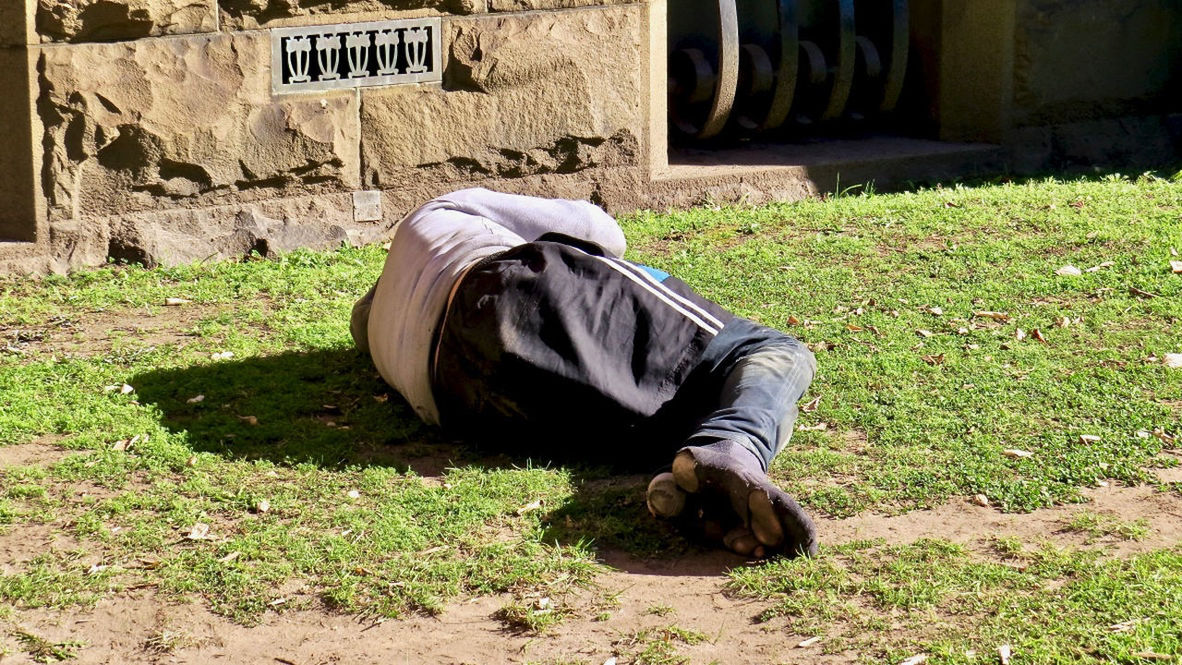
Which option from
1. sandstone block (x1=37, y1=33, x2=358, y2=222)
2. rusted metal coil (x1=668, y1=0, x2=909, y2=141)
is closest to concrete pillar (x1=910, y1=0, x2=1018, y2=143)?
rusted metal coil (x1=668, y1=0, x2=909, y2=141)

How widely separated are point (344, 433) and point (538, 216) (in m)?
0.88

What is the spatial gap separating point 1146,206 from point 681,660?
459 centimetres

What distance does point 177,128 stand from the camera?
5699 mm

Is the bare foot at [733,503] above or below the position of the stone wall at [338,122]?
below

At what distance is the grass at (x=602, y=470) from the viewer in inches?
126

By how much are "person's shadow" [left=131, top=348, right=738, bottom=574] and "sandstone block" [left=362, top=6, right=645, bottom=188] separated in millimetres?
1558

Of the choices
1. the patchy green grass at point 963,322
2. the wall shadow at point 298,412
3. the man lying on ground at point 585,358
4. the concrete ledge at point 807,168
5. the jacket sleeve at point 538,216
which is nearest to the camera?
the man lying on ground at point 585,358

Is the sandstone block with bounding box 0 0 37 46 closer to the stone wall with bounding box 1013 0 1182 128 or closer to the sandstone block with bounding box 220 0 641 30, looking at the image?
the sandstone block with bounding box 220 0 641 30

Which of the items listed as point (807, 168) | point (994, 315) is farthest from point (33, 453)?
point (807, 168)

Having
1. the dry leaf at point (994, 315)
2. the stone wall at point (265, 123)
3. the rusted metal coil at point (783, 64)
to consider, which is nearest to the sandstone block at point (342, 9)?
the stone wall at point (265, 123)

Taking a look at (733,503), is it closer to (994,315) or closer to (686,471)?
(686,471)

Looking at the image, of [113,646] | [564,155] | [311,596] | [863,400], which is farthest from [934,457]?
[564,155]

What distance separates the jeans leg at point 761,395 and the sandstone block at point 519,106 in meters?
2.68

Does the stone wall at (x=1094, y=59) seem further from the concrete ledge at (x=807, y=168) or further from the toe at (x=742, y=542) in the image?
the toe at (x=742, y=542)
